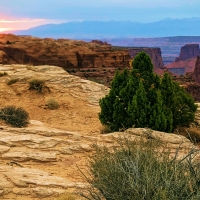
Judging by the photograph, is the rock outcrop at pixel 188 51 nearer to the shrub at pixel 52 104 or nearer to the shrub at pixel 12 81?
the shrub at pixel 12 81

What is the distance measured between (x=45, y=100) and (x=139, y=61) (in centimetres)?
644

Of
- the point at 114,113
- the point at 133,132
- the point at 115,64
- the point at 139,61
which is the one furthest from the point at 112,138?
the point at 115,64

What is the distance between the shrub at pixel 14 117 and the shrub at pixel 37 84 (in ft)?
18.8

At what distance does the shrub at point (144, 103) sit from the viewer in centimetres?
1058

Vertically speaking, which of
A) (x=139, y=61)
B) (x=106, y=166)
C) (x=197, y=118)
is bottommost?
(x=197, y=118)

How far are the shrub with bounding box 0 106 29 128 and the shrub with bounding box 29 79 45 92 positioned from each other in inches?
226

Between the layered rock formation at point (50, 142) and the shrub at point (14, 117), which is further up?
the shrub at point (14, 117)

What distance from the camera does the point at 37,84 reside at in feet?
58.3

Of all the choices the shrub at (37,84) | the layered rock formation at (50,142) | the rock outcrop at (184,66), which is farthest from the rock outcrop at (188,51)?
the layered rock formation at (50,142)

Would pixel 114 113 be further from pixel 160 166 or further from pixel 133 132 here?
pixel 160 166

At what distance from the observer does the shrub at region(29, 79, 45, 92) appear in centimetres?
1763

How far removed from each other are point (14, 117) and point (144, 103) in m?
4.19

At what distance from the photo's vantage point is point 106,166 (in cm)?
491

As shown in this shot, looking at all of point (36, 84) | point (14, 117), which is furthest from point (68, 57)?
point (14, 117)
